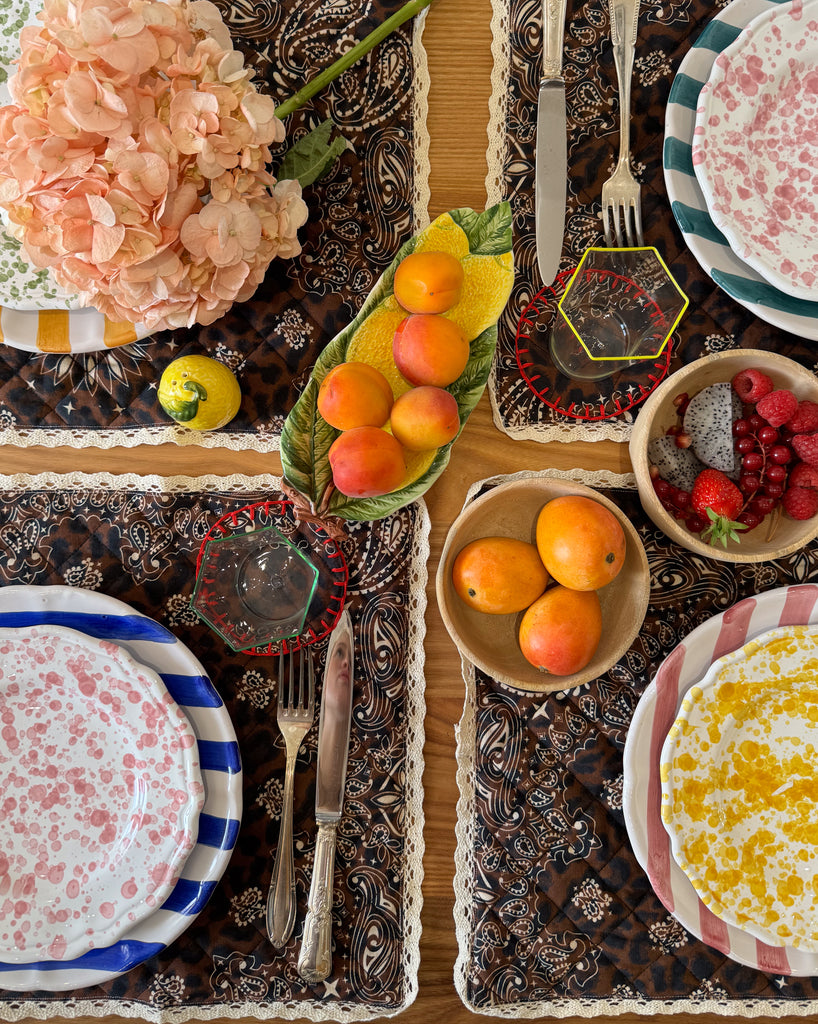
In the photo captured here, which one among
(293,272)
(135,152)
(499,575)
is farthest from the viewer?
(293,272)

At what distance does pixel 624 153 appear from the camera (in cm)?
77

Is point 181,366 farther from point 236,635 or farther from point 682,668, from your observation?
point 682,668

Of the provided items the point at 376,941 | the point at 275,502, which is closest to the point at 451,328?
the point at 275,502

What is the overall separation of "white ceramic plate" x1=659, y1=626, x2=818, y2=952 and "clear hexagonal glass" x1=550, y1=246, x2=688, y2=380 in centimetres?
32

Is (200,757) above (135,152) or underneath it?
underneath

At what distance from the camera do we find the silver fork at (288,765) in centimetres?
70

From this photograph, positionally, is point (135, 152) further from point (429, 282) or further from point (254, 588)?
point (254, 588)

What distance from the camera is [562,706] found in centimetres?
75

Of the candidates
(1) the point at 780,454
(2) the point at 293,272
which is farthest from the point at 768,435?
(2) the point at 293,272

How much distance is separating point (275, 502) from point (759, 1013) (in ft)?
2.38

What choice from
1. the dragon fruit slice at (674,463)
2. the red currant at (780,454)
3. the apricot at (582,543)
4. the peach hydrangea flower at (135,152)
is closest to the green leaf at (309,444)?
the peach hydrangea flower at (135,152)

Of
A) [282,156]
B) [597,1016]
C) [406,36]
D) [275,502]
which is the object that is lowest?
[597,1016]

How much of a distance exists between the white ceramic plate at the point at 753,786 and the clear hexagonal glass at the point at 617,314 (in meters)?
0.32

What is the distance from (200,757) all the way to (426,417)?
16.2 inches
